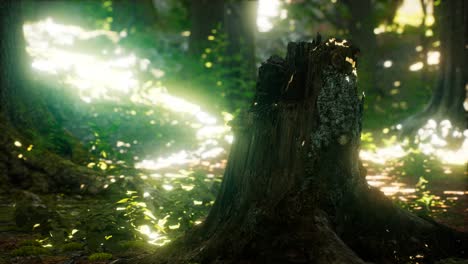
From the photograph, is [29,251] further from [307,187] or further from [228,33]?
[228,33]

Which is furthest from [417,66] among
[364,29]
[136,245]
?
[136,245]

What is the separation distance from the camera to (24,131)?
855 cm

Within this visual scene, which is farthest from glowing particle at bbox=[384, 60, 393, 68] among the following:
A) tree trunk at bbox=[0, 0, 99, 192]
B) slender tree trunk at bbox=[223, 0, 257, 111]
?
tree trunk at bbox=[0, 0, 99, 192]

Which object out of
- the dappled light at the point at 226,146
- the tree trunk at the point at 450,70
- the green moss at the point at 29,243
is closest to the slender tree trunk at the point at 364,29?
the dappled light at the point at 226,146

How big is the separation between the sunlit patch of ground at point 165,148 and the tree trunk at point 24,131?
0.64 metres

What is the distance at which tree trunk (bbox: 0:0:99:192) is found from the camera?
7.83m

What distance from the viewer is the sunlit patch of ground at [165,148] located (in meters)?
7.07

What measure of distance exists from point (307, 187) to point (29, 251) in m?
2.94

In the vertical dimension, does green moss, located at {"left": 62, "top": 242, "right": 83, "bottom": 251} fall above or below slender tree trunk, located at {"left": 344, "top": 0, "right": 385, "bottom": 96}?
below

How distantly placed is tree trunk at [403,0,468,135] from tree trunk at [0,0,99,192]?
831 cm

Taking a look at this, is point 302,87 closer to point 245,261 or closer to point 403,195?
point 245,261

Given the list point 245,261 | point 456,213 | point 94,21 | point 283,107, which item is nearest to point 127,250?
point 245,261

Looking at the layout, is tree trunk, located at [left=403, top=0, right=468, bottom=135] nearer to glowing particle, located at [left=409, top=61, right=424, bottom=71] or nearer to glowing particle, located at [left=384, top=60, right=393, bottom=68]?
glowing particle, located at [left=409, top=61, right=424, bottom=71]

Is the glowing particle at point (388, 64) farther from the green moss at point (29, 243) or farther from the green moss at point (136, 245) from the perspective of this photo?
the green moss at point (29, 243)
